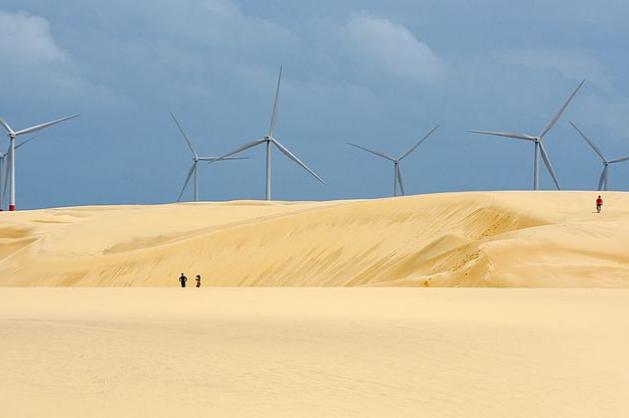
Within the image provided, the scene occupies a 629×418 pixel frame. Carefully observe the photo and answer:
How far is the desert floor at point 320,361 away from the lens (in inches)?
367

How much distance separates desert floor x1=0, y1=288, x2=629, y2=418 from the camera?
9.33m

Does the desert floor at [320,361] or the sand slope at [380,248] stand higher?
the sand slope at [380,248]

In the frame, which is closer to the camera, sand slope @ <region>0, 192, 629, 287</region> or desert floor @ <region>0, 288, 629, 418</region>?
desert floor @ <region>0, 288, 629, 418</region>

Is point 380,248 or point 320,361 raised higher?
point 380,248

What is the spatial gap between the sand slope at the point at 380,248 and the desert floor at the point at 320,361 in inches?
418

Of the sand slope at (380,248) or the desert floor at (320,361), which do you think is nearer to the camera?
the desert floor at (320,361)

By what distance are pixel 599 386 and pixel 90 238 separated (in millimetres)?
52652

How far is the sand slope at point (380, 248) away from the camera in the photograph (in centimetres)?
3338

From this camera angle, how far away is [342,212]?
53.5 metres

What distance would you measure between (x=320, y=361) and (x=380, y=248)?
109 ft

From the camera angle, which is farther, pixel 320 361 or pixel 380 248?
pixel 380 248

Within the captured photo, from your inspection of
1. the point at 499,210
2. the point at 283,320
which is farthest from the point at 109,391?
the point at 499,210

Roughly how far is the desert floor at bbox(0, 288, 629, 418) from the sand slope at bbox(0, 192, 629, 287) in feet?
34.8

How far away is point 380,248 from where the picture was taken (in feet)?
149
